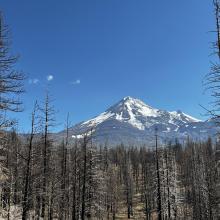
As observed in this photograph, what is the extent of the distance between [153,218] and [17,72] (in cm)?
6791

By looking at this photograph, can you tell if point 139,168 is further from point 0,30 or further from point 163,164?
point 0,30

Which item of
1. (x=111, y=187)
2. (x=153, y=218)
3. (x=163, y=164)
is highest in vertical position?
(x=163, y=164)

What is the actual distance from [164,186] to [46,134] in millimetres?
25506

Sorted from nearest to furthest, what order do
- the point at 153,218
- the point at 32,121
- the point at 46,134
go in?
the point at 32,121
the point at 46,134
the point at 153,218

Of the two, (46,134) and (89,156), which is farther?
(89,156)

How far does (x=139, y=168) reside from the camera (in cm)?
11994

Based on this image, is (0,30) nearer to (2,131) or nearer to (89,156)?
(2,131)

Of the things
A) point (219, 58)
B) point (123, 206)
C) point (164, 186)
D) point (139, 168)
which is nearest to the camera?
point (219, 58)

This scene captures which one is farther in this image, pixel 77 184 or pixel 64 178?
pixel 77 184

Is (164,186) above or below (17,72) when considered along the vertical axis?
below

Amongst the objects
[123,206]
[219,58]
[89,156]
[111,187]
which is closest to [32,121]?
[89,156]

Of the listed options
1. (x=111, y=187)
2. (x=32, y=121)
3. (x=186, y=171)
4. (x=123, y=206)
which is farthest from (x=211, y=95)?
(x=186, y=171)

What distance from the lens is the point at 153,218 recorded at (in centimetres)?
7719

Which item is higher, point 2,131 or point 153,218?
point 2,131
